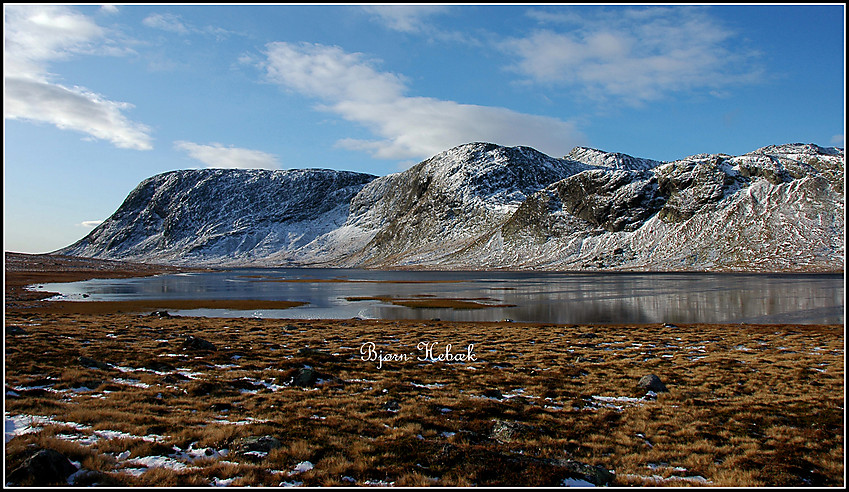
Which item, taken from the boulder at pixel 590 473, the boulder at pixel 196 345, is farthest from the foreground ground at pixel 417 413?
the boulder at pixel 196 345

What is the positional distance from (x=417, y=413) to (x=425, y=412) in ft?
1.20

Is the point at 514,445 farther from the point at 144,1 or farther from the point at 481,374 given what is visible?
the point at 144,1

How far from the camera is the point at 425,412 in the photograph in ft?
55.1

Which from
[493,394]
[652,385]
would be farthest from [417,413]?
[652,385]

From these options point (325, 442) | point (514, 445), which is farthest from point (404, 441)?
point (514, 445)

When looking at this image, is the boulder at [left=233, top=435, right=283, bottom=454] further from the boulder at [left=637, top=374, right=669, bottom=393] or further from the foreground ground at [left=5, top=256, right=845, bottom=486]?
the boulder at [left=637, top=374, right=669, bottom=393]

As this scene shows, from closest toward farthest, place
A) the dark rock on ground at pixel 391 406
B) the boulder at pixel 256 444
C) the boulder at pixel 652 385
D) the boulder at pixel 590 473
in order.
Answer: the boulder at pixel 590 473
the boulder at pixel 256 444
the dark rock on ground at pixel 391 406
the boulder at pixel 652 385

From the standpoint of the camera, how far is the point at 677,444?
1405cm

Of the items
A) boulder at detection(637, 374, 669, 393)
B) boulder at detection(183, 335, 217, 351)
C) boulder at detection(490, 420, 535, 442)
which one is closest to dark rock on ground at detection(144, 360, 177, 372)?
boulder at detection(183, 335, 217, 351)

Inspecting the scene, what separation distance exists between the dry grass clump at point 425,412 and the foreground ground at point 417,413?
0.08 m

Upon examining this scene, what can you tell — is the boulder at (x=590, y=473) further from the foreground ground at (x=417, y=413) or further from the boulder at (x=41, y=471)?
the boulder at (x=41, y=471)

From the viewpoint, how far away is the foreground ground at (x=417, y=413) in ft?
36.8

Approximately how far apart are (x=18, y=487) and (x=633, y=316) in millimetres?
57525

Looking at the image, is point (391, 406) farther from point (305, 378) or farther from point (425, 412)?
point (305, 378)
